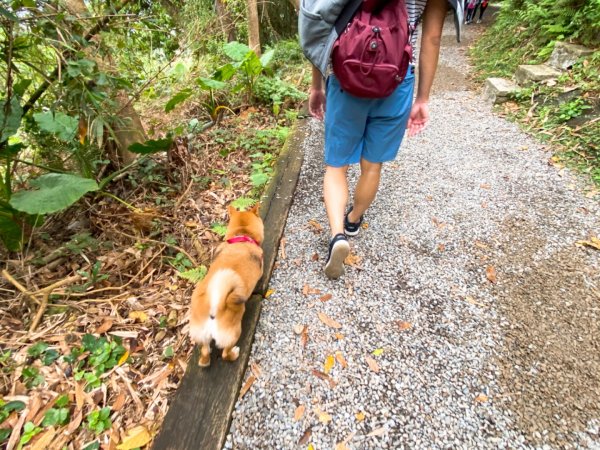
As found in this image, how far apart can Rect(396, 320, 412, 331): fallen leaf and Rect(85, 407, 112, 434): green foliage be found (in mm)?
1706

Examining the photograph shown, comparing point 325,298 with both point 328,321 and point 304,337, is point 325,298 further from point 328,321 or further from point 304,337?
point 304,337

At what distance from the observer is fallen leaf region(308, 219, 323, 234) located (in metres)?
2.70

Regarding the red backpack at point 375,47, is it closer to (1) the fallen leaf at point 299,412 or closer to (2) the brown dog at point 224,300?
(2) the brown dog at point 224,300

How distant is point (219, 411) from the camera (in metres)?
1.54

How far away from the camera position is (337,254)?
2092mm

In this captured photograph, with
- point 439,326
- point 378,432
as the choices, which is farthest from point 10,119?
point 439,326

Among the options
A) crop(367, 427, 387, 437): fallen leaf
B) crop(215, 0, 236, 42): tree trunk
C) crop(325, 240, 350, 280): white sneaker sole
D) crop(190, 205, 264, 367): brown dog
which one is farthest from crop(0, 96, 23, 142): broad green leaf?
crop(215, 0, 236, 42): tree trunk

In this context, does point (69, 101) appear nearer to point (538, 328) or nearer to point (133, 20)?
point (133, 20)

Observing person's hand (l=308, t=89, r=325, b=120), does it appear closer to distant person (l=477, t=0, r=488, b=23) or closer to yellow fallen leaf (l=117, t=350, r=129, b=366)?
yellow fallen leaf (l=117, t=350, r=129, b=366)

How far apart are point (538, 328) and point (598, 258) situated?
98 centimetres

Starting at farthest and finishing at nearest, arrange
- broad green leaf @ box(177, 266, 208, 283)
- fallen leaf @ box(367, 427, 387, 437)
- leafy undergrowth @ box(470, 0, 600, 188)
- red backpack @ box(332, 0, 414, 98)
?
leafy undergrowth @ box(470, 0, 600, 188), broad green leaf @ box(177, 266, 208, 283), fallen leaf @ box(367, 427, 387, 437), red backpack @ box(332, 0, 414, 98)

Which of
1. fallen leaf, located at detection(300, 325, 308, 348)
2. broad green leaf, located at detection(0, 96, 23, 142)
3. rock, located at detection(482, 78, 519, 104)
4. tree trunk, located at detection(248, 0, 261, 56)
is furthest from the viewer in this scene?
tree trunk, located at detection(248, 0, 261, 56)

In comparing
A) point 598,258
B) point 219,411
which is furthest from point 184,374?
point 598,258

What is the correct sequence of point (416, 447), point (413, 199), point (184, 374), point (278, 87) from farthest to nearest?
point (278, 87)
point (413, 199)
point (184, 374)
point (416, 447)
